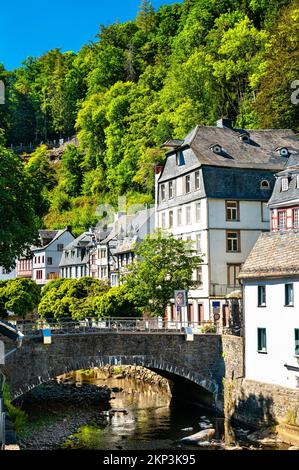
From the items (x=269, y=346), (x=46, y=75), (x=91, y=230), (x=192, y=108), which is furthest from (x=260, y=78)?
(x=46, y=75)

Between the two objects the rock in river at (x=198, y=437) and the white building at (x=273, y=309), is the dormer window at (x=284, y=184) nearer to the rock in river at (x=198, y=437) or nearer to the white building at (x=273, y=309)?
the white building at (x=273, y=309)

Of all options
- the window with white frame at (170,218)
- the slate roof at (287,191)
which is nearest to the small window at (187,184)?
the window with white frame at (170,218)

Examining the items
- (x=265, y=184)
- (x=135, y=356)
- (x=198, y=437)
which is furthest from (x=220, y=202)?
(x=198, y=437)

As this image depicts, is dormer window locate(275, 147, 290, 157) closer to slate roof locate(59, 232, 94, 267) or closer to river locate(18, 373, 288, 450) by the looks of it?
river locate(18, 373, 288, 450)

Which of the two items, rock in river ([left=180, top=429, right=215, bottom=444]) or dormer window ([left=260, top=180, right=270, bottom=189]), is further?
dormer window ([left=260, top=180, right=270, bottom=189])

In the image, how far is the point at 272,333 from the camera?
131 feet

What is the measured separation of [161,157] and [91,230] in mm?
15353

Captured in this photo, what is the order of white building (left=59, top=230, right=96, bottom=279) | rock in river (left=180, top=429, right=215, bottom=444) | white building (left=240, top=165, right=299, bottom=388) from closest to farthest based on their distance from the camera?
rock in river (left=180, top=429, right=215, bottom=444)
white building (left=240, top=165, right=299, bottom=388)
white building (left=59, top=230, right=96, bottom=279)

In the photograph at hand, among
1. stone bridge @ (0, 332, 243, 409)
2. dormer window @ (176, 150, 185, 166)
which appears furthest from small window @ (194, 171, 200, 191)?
stone bridge @ (0, 332, 243, 409)

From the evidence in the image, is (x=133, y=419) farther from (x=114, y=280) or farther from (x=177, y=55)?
(x=177, y=55)

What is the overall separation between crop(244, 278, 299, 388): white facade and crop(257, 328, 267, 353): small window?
6 cm

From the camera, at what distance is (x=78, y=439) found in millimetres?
39000

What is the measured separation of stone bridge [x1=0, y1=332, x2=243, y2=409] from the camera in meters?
42.4

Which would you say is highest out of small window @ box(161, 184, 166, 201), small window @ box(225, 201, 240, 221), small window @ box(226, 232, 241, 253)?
small window @ box(161, 184, 166, 201)
